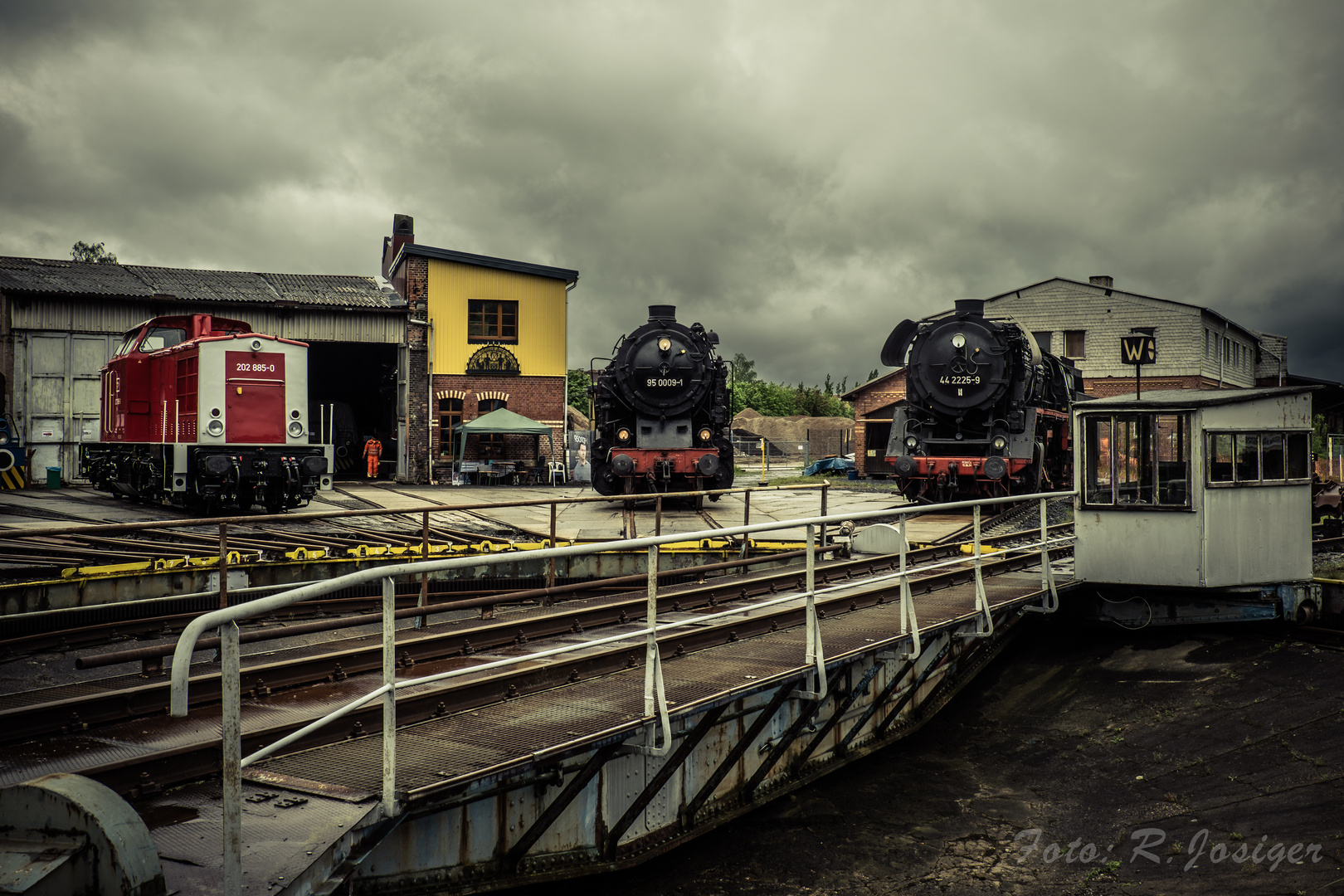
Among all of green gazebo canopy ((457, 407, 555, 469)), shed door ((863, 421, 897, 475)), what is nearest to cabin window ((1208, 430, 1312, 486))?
green gazebo canopy ((457, 407, 555, 469))

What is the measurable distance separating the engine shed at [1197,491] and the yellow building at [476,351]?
64.7ft

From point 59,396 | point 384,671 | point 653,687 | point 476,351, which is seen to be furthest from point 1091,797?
point 59,396

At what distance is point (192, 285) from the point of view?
27562mm

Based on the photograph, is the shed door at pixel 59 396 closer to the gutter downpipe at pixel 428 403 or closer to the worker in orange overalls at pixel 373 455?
the worker in orange overalls at pixel 373 455

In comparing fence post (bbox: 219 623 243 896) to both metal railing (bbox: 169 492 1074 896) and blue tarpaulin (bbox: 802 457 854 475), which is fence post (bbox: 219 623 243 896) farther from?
blue tarpaulin (bbox: 802 457 854 475)

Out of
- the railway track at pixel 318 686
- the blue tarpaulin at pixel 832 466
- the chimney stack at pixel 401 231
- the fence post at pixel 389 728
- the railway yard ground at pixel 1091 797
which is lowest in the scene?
the railway yard ground at pixel 1091 797

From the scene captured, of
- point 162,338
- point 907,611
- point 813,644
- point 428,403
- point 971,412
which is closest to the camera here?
point 813,644

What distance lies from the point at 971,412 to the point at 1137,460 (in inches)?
301

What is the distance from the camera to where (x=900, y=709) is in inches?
376

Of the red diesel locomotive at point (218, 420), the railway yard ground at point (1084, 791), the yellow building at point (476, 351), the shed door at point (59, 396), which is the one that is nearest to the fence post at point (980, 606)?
the railway yard ground at point (1084, 791)

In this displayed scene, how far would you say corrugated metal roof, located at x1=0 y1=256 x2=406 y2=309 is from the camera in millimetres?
25156

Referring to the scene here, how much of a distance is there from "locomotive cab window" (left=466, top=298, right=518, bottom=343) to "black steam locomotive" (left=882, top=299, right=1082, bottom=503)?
13835 millimetres

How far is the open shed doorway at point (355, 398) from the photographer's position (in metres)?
32.4

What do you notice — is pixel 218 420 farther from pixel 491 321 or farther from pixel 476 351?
pixel 491 321
